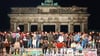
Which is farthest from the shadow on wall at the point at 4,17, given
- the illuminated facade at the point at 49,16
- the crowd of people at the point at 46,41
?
the crowd of people at the point at 46,41

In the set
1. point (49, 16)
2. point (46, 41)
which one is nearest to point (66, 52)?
point (46, 41)

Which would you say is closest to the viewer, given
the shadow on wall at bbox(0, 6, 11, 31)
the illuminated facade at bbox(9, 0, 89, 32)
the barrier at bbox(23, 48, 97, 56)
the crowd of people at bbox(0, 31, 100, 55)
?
the barrier at bbox(23, 48, 97, 56)

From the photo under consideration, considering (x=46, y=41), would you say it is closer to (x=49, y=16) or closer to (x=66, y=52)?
(x=66, y=52)

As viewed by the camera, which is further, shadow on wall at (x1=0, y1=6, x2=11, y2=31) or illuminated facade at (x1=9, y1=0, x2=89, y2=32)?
shadow on wall at (x1=0, y1=6, x2=11, y2=31)

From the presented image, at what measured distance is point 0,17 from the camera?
100062mm

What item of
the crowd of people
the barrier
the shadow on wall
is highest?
the barrier

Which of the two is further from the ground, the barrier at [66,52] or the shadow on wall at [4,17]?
the barrier at [66,52]

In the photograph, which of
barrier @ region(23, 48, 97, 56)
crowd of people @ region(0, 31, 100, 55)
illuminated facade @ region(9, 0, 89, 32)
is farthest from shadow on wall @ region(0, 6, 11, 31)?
barrier @ region(23, 48, 97, 56)

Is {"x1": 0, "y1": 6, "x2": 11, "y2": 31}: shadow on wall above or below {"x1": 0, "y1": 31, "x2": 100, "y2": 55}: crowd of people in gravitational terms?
below

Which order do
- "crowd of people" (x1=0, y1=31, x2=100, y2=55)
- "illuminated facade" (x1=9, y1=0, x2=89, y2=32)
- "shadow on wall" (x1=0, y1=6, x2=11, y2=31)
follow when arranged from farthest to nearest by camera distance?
1. "shadow on wall" (x1=0, y1=6, x2=11, y2=31)
2. "illuminated facade" (x1=9, y1=0, x2=89, y2=32)
3. "crowd of people" (x1=0, y1=31, x2=100, y2=55)

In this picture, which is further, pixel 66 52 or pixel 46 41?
pixel 46 41

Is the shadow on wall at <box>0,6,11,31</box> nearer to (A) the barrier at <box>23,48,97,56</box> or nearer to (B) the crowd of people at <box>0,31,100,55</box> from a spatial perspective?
(B) the crowd of people at <box>0,31,100,55</box>

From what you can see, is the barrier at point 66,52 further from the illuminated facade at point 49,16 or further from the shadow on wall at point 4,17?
the shadow on wall at point 4,17

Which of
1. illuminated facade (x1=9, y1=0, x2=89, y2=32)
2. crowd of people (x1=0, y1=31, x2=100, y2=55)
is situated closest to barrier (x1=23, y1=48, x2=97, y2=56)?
crowd of people (x1=0, y1=31, x2=100, y2=55)
